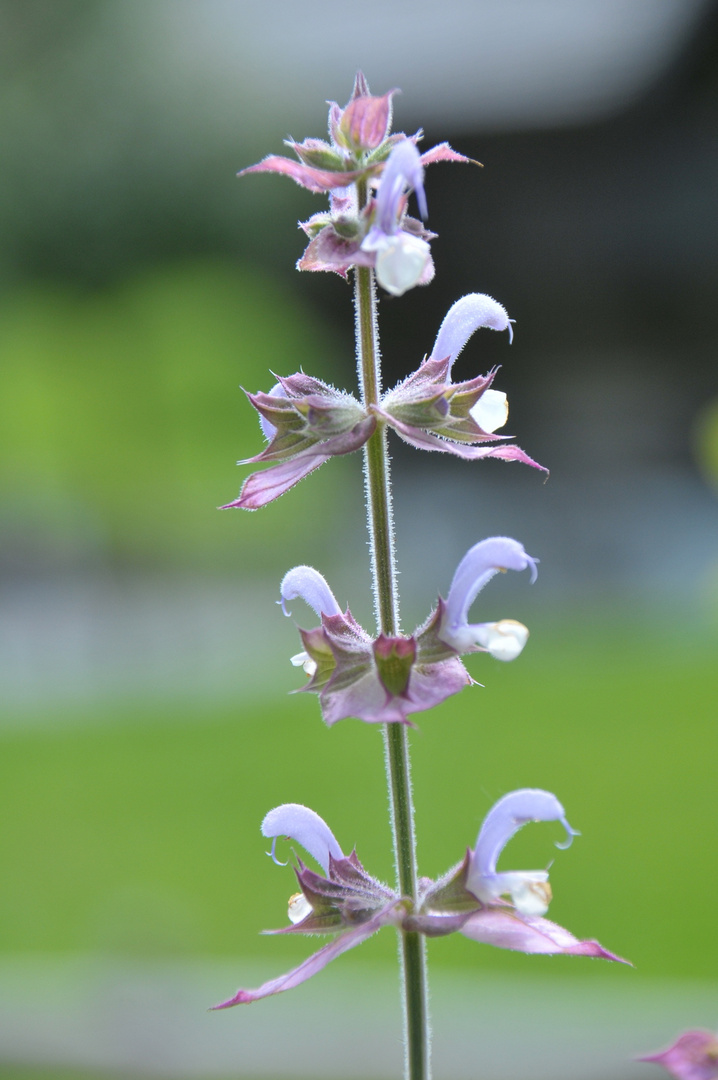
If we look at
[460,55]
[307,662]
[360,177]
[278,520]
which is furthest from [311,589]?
[460,55]

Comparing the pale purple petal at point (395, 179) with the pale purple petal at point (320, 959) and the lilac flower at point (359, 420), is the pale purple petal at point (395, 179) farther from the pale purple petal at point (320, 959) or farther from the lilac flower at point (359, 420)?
the pale purple petal at point (320, 959)

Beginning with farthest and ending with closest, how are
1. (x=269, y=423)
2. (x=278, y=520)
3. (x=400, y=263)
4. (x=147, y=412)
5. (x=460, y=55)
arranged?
(x=460, y=55), (x=147, y=412), (x=278, y=520), (x=269, y=423), (x=400, y=263)

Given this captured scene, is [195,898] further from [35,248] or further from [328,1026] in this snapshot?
[35,248]

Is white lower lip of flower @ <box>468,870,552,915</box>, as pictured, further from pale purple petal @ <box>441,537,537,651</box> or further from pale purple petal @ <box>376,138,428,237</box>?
pale purple petal @ <box>376,138,428,237</box>

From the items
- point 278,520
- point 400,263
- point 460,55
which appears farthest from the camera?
point 460,55

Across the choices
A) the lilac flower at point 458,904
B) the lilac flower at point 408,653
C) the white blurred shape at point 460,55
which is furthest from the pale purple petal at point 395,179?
the white blurred shape at point 460,55

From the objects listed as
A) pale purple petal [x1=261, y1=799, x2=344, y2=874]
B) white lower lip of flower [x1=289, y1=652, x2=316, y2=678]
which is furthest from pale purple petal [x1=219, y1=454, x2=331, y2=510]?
pale purple petal [x1=261, y1=799, x2=344, y2=874]

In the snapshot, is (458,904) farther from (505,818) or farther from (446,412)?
(446,412)
